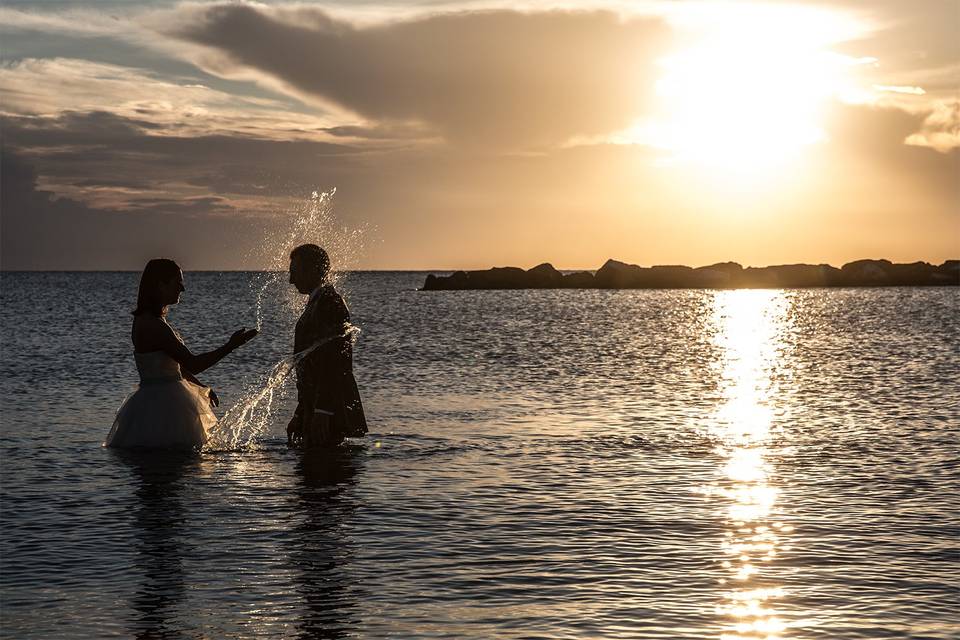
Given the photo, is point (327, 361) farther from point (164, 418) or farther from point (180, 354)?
point (164, 418)

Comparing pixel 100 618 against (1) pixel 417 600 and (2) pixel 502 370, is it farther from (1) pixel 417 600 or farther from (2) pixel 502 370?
(2) pixel 502 370

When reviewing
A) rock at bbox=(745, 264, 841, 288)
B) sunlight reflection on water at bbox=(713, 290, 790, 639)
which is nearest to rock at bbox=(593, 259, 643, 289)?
rock at bbox=(745, 264, 841, 288)

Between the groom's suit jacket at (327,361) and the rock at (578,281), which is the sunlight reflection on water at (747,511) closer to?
the groom's suit jacket at (327,361)

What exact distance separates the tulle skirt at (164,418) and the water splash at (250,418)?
0.40 m

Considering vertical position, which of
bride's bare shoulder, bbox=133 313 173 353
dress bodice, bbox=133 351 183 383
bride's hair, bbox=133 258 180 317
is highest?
bride's hair, bbox=133 258 180 317

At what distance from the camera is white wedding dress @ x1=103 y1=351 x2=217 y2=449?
41.2 ft

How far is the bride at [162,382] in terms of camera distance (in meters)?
12.1

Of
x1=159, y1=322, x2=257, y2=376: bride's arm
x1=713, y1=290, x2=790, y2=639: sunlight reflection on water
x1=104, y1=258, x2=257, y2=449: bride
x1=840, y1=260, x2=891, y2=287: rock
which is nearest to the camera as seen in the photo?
x1=713, y1=290, x2=790, y2=639: sunlight reflection on water

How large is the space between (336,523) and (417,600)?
2.62 meters

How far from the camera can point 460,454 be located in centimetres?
1432

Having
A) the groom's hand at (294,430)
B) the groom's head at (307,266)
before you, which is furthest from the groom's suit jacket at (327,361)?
the groom's hand at (294,430)

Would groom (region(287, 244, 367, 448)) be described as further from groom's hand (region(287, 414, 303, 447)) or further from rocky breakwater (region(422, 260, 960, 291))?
rocky breakwater (region(422, 260, 960, 291))

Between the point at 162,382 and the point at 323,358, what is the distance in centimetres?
172

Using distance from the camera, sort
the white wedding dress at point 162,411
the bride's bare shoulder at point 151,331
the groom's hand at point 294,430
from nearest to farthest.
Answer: the bride's bare shoulder at point 151,331 → the white wedding dress at point 162,411 → the groom's hand at point 294,430
